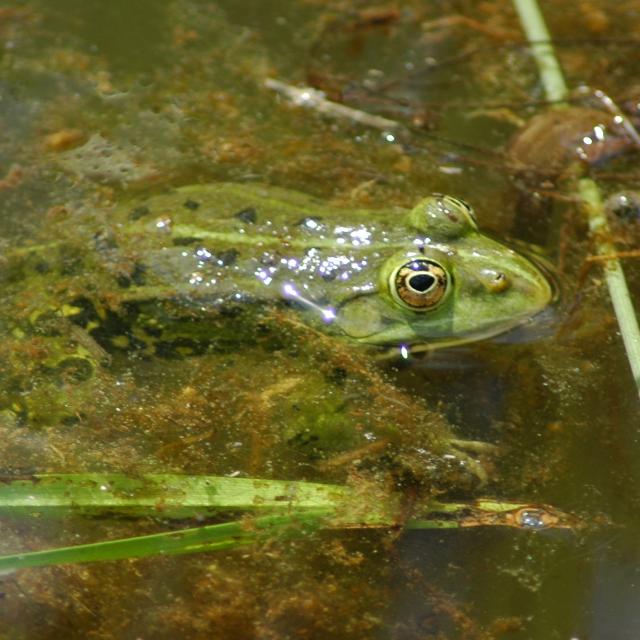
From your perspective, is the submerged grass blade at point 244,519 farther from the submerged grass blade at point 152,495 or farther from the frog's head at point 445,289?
the frog's head at point 445,289

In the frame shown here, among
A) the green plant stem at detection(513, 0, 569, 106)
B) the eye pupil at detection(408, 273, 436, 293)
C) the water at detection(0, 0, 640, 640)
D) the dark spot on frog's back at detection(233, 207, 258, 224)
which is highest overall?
the green plant stem at detection(513, 0, 569, 106)

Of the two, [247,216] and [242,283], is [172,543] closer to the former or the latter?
[242,283]

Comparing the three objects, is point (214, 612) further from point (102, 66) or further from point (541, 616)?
point (102, 66)

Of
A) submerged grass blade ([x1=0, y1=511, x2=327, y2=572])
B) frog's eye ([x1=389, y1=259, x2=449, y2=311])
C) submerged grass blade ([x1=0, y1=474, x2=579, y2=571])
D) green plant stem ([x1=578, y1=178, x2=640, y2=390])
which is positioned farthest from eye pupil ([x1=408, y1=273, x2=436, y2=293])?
submerged grass blade ([x1=0, y1=511, x2=327, y2=572])

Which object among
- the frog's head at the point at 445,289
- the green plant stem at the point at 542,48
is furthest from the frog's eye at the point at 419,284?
the green plant stem at the point at 542,48

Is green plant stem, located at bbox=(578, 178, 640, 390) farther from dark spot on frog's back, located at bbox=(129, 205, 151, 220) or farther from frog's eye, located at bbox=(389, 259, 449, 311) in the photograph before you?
dark spot on frog's back, located at bbox=(129, 205, 151, 220)

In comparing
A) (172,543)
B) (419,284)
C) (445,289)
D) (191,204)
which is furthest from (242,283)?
(172,543)

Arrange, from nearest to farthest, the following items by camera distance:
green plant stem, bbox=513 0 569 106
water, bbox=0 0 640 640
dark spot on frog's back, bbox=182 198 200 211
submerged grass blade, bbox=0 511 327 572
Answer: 1. submerged grass blade, bbox=0 511 327 572
2. water, bbox=0 0 640 640
3. dark spot on frog's back, bbox=182 198 200 211
4. green plant stem, bbox=513 0 569 106

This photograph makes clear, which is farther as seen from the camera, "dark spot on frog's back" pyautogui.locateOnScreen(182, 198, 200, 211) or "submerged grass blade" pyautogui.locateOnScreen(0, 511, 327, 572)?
"dark spot on frog's back" pyautogui.locateOnScreen(182, 198, 200, 211)
